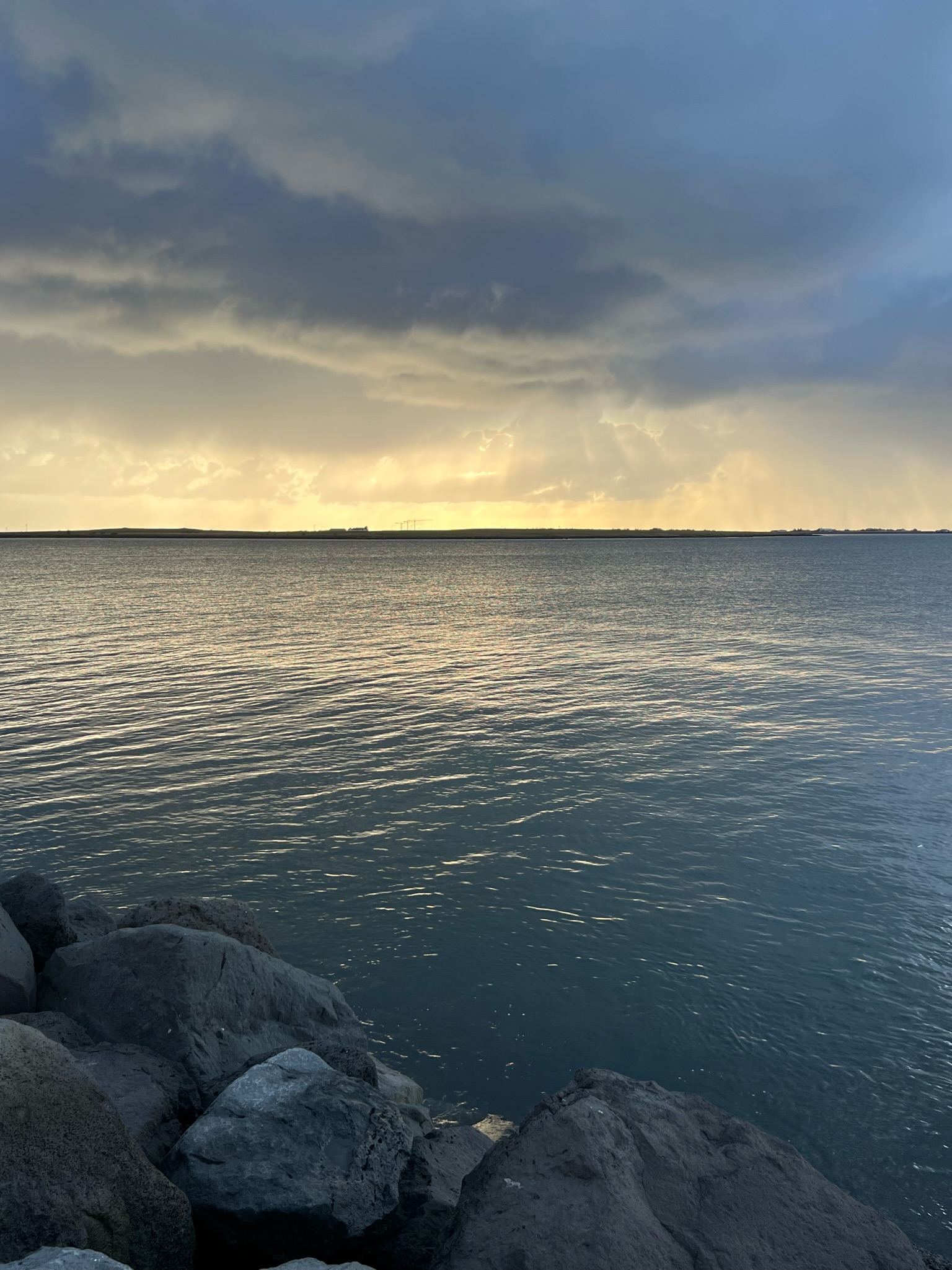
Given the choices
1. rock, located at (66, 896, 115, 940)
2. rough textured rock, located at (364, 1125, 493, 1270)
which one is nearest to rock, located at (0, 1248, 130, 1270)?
rough textured rock, located at (364, 1125, 493, 1270)

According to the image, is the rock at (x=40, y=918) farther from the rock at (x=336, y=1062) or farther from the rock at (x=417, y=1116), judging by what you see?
the rock at (x=417, y=1116)

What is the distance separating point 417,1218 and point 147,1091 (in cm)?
280

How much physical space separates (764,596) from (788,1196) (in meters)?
85.8

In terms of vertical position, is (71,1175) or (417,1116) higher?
(71,1175)

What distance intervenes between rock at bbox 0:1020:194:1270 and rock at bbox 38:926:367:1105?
2596mm

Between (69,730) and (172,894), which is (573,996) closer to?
(172,894)

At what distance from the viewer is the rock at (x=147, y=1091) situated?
711 centimetres

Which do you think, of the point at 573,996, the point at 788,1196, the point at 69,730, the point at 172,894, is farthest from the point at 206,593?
the point at 788,1196

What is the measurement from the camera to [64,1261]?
15.2ft

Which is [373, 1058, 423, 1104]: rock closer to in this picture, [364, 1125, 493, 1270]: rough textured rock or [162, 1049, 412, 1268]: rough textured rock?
[364, 1125, 493, 1270]: rough textured rock

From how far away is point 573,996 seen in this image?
1202 centimetres

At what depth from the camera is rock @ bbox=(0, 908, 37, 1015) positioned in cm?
906

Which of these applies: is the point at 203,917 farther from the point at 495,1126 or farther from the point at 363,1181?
the point at 363,1181

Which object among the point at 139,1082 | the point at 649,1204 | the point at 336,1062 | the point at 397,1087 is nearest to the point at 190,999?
the point at 139,1082
